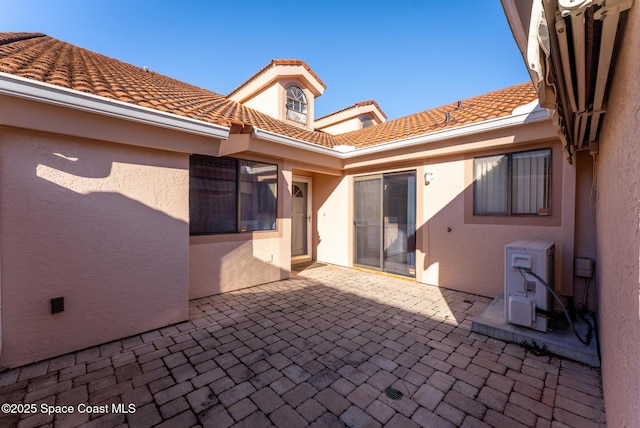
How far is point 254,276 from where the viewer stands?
Result: 6.21 m

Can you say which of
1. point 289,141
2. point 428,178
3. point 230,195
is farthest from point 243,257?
point 428,178

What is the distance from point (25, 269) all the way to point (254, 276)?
3.74m

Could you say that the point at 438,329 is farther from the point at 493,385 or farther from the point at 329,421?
the point at 329,421

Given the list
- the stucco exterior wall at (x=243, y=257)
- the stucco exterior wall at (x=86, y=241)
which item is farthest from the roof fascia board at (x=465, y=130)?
the stucco exterior wall at (x=86, y=241)

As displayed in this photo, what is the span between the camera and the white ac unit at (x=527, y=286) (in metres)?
3.65

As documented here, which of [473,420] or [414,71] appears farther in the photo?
[414,71]

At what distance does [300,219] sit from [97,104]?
20.8 ft

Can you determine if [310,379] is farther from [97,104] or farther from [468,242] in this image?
[468,242]

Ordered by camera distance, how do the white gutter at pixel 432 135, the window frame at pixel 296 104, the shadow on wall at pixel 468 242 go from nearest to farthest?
the white gutter at pixel 432 135 < the shadow on wall at pixel 468 242 < the window frame at pixel 296 104

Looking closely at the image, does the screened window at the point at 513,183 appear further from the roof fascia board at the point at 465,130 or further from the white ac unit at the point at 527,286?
the white ac unit at the point at 527,286

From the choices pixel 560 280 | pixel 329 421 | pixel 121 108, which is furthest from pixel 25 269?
pixel 560 280

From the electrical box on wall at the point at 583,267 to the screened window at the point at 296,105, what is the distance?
9.22 m

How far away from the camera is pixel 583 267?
4.41m

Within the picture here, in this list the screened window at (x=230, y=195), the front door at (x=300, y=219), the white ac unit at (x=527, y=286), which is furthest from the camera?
the front door at (x=300, y=219)
